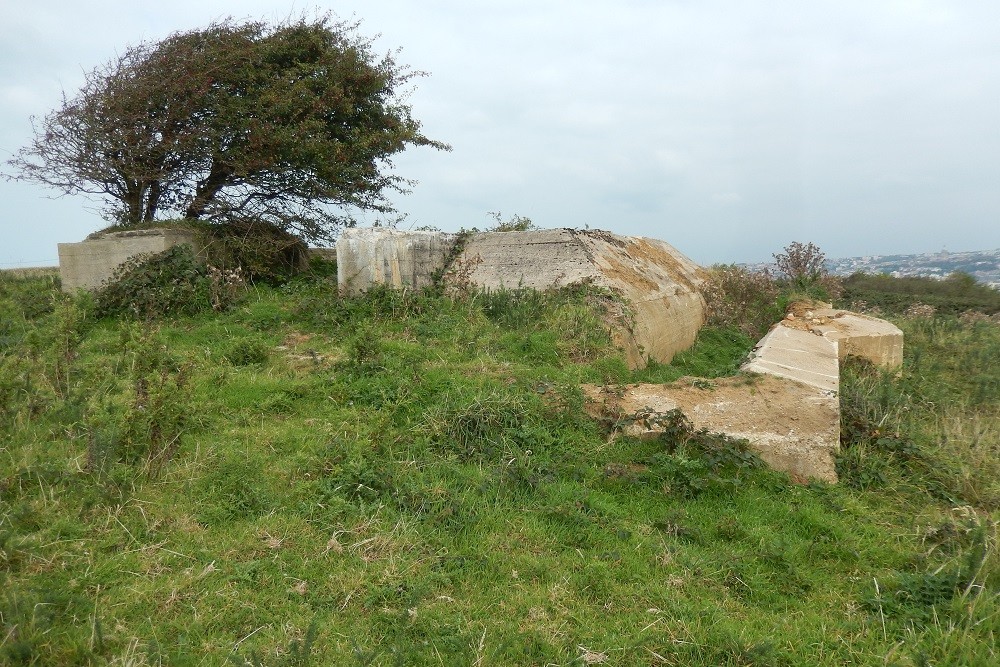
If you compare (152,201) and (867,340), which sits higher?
(152,201)

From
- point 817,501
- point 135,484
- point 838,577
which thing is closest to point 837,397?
point 817,501

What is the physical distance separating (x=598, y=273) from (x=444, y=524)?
4.59 metres

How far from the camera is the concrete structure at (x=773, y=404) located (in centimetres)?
431

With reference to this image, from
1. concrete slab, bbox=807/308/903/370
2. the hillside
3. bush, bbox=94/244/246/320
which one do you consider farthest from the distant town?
bush, bbox=94/244/246/320

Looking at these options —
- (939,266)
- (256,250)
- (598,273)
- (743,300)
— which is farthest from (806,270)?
(939,266)

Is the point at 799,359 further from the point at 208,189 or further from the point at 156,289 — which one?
the point at 208,189

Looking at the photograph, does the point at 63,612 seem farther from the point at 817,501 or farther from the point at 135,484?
the point at 817,501

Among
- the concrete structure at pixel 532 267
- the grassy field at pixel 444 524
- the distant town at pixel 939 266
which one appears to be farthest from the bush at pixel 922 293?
the grassy field at pixel 444 524

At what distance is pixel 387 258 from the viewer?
8070mm

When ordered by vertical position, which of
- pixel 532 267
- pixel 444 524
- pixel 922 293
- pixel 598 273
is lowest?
pixel 444 524

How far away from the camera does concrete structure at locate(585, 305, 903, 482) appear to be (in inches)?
170

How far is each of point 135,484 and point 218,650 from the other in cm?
148

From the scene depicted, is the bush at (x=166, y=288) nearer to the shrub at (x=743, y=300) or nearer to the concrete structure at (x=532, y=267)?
the concrete structure at (x=532, y=267)

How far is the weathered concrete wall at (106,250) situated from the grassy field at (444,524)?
9.59 feet
